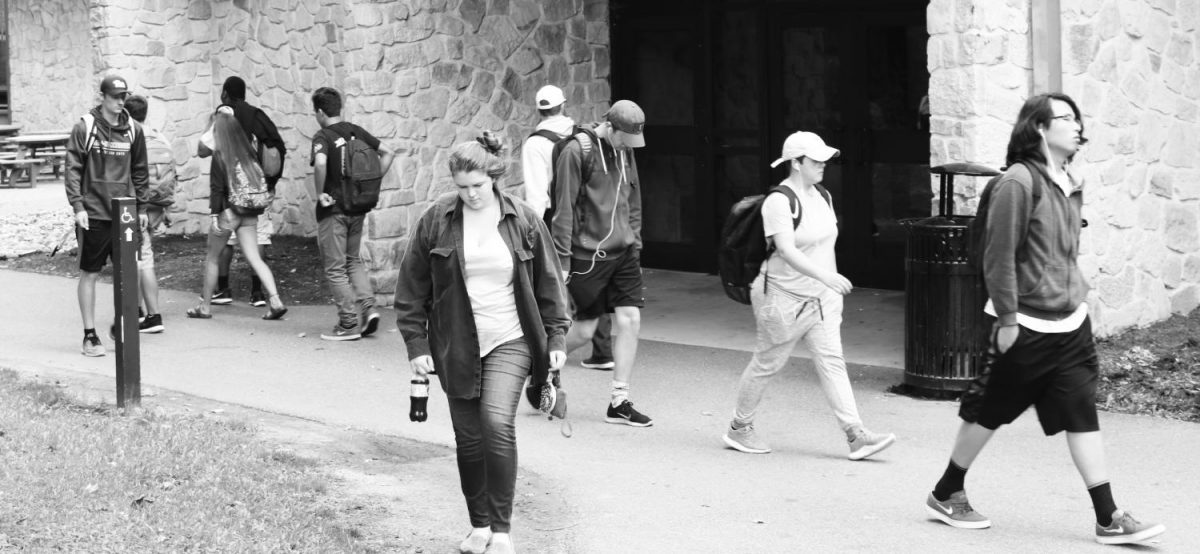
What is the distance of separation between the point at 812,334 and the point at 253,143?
5.88 metres

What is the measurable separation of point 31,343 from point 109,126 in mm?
1773

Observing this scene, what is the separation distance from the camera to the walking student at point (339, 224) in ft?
35.2

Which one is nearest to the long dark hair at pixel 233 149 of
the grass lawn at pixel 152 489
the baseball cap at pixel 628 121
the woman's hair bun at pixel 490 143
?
the grass lawn at pixel 152 489

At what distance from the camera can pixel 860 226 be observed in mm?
12680

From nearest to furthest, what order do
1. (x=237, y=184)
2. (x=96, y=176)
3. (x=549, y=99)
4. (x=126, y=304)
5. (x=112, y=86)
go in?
(x=126, y=304)
(x=549, y=99)
(x=112, y=86)
(x=96, y=176)
(x=237, y=184)

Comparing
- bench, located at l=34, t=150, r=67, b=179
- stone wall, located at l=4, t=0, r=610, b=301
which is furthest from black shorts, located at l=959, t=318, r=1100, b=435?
bench, located at l=34, t=150, r=67, b=179

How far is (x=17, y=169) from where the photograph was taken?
2159 cm

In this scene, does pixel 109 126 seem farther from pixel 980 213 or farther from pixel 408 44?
pixel 980 213

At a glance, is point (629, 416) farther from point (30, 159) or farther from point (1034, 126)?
point (30, 159)

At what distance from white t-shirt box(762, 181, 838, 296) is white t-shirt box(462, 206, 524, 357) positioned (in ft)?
5.93

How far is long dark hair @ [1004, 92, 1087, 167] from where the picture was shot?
5922mm

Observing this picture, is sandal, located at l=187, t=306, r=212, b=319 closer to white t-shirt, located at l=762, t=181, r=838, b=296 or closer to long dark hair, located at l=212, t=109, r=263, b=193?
long dark hair, located at l=212, t=109, r=263, b=193

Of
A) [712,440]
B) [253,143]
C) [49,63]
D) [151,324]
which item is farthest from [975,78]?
[49,63]

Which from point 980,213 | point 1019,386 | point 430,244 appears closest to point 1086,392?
point 1019,386
